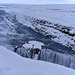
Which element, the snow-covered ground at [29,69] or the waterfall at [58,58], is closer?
the snow-covered ground at [29,69]

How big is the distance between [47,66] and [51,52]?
3433mm

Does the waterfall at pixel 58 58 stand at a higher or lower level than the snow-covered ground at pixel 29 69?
lower

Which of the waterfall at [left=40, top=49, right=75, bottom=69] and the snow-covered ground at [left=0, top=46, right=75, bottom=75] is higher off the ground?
the snow-covered ground at [left=0, top=46, right=75, bottom=75]

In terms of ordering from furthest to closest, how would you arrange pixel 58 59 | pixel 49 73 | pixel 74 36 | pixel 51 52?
pixel 74 36 < pixel 51 52 < pixel 58 59 < pixel 49 73

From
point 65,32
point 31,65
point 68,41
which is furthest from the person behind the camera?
point 65,32

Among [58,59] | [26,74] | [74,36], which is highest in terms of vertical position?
[26,74]

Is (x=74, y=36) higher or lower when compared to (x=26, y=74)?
lower

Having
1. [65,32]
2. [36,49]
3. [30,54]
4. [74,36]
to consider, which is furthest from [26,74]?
[65,32]

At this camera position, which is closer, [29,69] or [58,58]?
[29,69]

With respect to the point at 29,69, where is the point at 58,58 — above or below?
below

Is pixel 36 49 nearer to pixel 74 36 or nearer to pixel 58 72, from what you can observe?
pixel 58 72

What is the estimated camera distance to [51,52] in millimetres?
6566

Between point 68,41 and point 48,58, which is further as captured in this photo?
point 68,41

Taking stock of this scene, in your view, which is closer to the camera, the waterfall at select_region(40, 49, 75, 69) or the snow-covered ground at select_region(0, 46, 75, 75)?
the snow-covered ground at select_region(0, 46, 75, 75)
